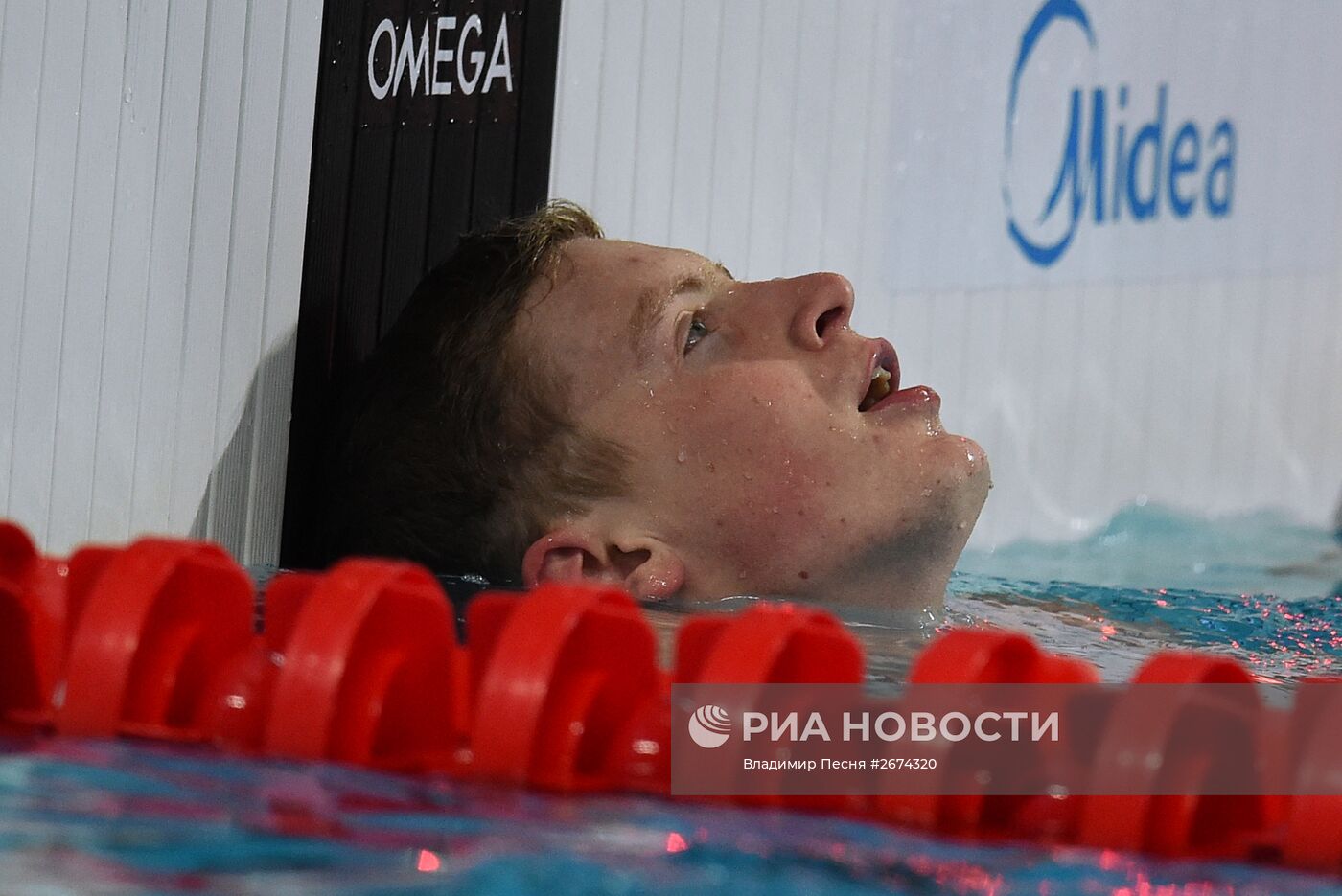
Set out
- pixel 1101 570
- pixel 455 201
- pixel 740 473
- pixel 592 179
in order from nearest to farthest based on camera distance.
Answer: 1. pixel 740 473
2. pixel 455 201
3. pixel 592 179
4. pixel 1101 570

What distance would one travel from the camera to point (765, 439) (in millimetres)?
2205

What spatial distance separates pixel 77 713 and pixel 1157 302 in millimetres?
4245

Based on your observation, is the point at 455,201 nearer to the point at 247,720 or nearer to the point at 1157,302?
the point at 247,720

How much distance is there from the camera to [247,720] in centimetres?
127

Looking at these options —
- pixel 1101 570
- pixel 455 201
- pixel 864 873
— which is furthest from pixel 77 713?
pixel 1101 570

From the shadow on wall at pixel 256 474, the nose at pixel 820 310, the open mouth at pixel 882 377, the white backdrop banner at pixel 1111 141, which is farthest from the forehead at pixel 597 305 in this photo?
the white backdrop banner at pixel 1111 141

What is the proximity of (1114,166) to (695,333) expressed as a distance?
2.88 meters

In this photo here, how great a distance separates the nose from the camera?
2258mm
